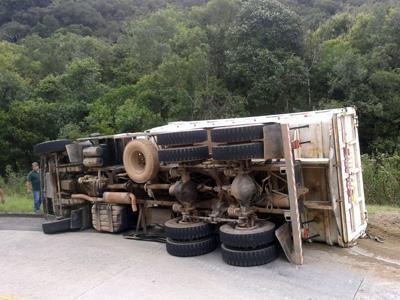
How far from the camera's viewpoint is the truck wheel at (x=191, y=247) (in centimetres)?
700

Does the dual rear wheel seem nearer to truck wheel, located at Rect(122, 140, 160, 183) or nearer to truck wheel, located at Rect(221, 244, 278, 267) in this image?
truck wheel, located at Rect(221, 244, 278, 267)

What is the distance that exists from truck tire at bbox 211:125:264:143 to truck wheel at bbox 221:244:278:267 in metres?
1.55

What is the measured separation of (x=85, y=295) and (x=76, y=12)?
6223 centimetres

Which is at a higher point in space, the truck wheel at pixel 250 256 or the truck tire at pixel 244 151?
the truck tire at pixel 244 151

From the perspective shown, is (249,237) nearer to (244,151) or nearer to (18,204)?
(244,151)

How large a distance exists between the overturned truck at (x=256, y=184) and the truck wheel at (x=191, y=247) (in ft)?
0.05

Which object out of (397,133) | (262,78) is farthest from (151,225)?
(397,133)

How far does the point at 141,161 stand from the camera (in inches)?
333

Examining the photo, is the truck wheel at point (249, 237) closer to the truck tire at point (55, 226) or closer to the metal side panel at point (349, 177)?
the metal side panel at point (349, 177)

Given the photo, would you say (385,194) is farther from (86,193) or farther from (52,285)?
(52,285)

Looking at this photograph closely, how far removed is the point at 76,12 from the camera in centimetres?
6250

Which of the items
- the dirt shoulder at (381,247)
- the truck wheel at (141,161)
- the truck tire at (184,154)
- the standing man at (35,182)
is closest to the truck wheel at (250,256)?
the dirt shoulder at (381,247)

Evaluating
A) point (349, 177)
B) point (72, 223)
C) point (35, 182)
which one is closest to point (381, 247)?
point (349, 177)

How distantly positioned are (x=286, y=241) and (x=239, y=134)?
5.55 feet
